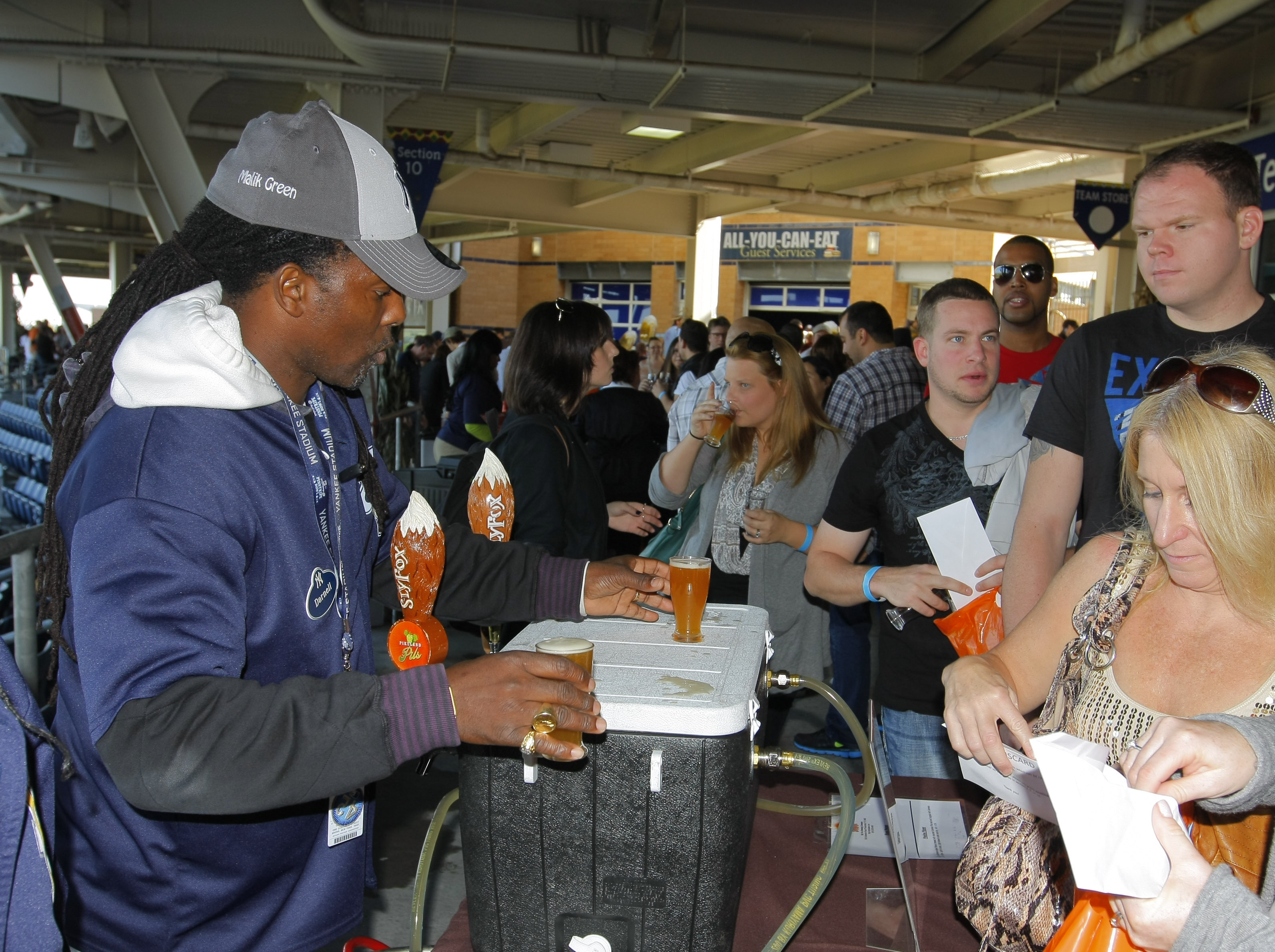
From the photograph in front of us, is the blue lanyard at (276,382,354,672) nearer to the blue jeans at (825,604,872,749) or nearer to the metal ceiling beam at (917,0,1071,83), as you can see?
the blue jeans at (825,604,872,749)

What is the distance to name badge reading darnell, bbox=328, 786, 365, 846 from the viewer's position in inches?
53.8

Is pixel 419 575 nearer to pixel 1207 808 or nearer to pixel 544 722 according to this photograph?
pixel 544 722

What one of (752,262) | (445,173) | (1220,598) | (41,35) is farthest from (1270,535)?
(752,262)

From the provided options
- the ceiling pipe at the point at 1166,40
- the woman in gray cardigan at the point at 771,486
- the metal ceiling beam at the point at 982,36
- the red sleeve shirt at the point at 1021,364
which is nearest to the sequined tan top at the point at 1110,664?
the woman in gray cardigan at the point at 771,486

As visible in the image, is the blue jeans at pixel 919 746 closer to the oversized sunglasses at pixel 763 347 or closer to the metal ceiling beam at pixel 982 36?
the oversized sunglasses at pixel 763 347

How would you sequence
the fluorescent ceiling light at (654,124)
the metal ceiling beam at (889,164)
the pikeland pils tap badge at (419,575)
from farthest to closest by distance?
1. the metal ceiling beam at (889,164)
2. the fluorescent ceiling light at (654,124)
3. the pikeland pils tap badge at (419,575)

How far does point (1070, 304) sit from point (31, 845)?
24367 millimetres

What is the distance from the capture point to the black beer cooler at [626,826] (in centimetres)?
113

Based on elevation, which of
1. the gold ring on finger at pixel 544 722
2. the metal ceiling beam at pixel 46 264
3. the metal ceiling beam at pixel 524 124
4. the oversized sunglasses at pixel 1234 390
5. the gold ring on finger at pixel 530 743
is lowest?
the gold ring on finger at pixel 530 743

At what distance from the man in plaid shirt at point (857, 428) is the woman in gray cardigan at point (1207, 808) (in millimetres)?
2679

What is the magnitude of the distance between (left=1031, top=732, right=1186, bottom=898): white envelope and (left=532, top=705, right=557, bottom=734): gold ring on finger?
49cm

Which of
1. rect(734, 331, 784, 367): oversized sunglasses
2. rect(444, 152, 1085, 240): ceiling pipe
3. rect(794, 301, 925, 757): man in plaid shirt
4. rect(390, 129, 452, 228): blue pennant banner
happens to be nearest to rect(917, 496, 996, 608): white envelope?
rect(734, 331, 784, 367): oversized sunglasses

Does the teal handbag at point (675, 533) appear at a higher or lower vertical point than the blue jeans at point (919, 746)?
higher

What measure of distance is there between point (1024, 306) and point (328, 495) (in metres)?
2.99
